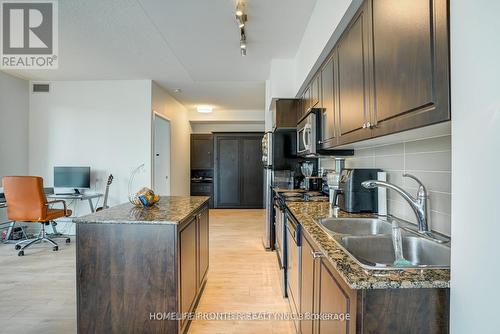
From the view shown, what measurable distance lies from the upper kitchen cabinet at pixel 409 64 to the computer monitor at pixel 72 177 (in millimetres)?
4615

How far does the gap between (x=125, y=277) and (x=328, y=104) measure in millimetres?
1856

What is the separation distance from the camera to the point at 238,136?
7496 millimetres

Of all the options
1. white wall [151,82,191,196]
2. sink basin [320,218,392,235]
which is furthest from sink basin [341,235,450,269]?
white wall [151,82,191,196]

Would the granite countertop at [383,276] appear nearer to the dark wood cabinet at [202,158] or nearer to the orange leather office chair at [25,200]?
A: the orange leather office chair at [25,200]

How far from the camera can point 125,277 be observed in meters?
1.74

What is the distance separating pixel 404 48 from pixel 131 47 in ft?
10.9

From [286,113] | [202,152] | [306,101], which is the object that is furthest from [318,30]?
[202,152]

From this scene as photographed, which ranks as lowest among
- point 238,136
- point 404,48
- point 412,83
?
point 412,83

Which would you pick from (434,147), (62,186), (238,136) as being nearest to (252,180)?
(238,136)

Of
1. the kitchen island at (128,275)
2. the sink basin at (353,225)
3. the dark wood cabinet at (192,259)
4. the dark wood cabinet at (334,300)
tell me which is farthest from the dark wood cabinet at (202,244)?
the dark wood cabinet at (334,300)

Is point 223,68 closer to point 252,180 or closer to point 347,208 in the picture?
point 347,208

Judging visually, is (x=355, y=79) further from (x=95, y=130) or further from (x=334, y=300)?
(x=95, y=130)

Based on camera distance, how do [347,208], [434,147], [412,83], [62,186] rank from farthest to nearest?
1. [62,186]
2. [347,208]
3. [434,147]
4. [412,83]

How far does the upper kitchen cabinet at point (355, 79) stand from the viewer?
1.37 metres
